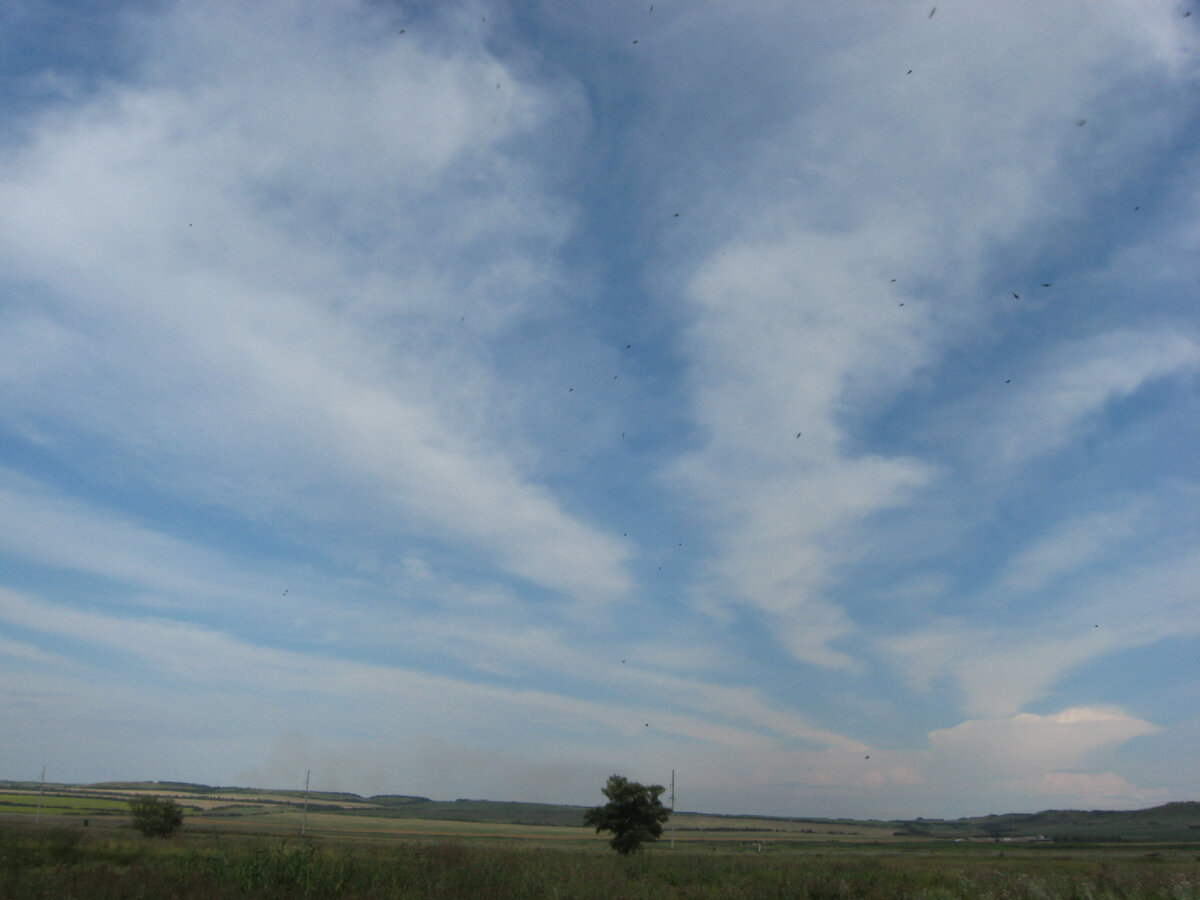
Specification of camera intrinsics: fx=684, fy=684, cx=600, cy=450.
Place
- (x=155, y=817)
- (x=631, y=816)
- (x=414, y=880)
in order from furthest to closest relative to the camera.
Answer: (x=155, y=817), (x=631, y=816), (x=414, y=880)

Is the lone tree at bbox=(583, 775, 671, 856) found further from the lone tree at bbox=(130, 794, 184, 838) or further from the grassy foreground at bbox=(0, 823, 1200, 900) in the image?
the lone tree at bbox=(130, 794, 184, 838)

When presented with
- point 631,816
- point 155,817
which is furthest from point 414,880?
point 155,817

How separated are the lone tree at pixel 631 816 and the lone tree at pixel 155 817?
31.7 meters

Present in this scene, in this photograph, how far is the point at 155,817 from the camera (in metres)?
50.3

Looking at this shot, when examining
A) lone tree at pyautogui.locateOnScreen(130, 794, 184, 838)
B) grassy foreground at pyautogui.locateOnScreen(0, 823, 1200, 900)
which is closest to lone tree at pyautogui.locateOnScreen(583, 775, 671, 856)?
grassy foreground at pyautogui.locateOnScreen(0, 823, 1200, 900)

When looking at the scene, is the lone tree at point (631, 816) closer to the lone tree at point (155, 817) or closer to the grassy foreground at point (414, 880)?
the grassy foreground at point (414, 880)

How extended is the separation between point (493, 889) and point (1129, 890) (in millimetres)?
20024

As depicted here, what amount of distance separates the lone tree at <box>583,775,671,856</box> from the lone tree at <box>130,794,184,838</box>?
104 ft

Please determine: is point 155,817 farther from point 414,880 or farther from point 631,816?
point 414,880

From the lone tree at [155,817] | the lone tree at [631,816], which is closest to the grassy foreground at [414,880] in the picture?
the lone tree at [631,816]

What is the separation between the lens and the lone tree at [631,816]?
45.7 m

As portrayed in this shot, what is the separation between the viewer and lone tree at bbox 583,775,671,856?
45.7 meters

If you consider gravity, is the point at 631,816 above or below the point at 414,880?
below

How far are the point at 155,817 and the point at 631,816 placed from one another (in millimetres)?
35244
